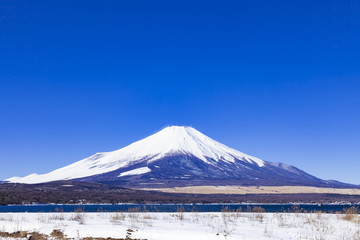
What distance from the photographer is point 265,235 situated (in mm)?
19547

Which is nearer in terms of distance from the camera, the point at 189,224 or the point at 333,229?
the point at 333,229

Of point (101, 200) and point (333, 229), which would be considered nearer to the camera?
point (333, 229)


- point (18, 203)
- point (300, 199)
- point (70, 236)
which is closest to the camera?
point (70, 236)

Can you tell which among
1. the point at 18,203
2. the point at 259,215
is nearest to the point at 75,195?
the point at 18,203

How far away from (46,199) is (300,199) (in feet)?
304

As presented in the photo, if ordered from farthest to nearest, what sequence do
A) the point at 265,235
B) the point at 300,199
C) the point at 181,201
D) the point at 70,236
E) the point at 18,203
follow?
the point at 300,199 → the point at 181,201 → the point at 18,203 → the point at 265,235 → the point at 70,236

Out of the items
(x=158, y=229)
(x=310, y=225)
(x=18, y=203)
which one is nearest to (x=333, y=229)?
(x=310, y=225)

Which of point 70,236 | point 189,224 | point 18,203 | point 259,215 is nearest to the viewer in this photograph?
point 70,236

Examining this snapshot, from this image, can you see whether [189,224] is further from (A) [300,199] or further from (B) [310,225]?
(A) [300,199]

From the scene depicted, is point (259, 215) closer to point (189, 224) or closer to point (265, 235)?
point (189, 224)

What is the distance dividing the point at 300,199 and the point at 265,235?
150m

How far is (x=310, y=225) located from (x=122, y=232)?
35.2 feet

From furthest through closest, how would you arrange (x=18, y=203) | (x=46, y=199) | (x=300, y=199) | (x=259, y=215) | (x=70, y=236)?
(x=300, y=199), (x=46, y=199), (x=18, y=203), (x=259, y=215), (x=70, y=236)

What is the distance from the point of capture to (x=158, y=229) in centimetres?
2034
